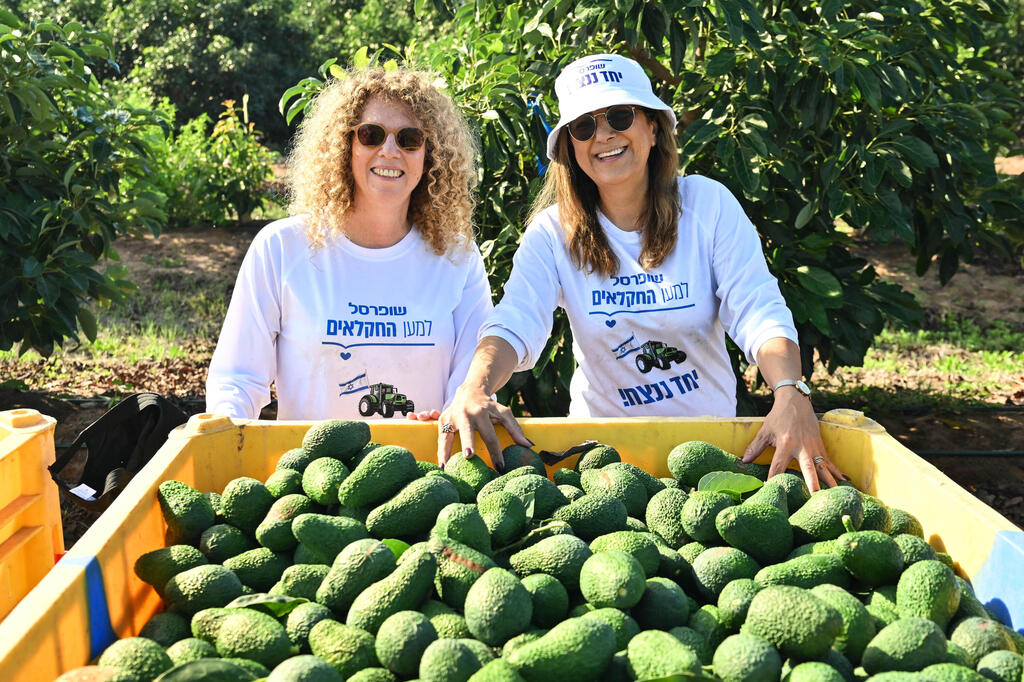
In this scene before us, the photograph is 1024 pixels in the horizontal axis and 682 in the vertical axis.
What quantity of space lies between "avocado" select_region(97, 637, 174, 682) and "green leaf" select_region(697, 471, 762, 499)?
96cm

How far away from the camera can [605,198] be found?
2.46m

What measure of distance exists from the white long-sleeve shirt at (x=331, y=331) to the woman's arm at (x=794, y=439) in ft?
2.79

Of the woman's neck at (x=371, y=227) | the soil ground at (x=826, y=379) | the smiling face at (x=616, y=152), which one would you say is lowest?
the soil ground at (x=826, y=379)

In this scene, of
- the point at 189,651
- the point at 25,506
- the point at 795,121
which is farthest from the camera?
the point at 795,121

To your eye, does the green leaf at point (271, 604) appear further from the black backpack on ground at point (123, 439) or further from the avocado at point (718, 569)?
the black backpack on ground at point (123, 439)

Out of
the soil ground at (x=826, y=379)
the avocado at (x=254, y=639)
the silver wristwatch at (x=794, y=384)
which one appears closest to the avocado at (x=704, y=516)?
the silver wristwatch at (x=794, y=384)

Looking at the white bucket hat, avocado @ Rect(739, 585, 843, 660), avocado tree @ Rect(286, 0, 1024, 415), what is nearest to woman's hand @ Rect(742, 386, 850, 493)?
avocado @ Rect(739, 585, 843, 660)

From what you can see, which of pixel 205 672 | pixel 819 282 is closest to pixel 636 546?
pixel 205 672

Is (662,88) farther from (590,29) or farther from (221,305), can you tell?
(221,305)

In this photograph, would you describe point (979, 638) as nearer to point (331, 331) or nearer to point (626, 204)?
point (626, 204)

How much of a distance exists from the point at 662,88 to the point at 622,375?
72.3 inches

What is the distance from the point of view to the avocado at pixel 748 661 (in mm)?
1194

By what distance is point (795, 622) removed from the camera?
1263mm

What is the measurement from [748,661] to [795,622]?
103 mm
